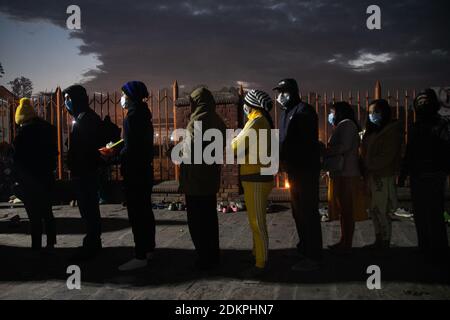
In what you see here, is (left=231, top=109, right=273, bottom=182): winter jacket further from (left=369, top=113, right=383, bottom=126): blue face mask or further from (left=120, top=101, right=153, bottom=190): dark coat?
(left=369, top=113, right=383, bottom=126): blue face mask

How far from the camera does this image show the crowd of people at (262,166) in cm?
418

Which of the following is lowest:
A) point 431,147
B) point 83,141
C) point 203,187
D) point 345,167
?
point 203,187

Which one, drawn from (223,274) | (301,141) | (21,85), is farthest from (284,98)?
(21,85)

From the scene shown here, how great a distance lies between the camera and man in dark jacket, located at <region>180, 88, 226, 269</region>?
4.17 metres

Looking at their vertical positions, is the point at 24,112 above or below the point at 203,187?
above

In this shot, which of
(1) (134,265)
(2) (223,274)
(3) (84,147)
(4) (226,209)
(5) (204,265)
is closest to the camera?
(2) (223,274)

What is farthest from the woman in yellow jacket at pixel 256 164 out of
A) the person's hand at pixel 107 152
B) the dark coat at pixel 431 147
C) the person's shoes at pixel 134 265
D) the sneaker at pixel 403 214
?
the sneaker at pixel 403 214

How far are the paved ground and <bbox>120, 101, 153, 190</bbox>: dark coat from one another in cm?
101


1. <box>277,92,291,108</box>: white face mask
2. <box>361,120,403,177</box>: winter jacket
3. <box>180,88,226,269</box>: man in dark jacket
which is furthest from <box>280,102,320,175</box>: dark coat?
<box>361,120,403,177</box>: winter jacket

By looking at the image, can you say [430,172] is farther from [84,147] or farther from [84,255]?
[84,255]

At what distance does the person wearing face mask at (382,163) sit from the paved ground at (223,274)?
0.40 metres

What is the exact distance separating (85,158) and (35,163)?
0.77m

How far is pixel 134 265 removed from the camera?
14.4ft
